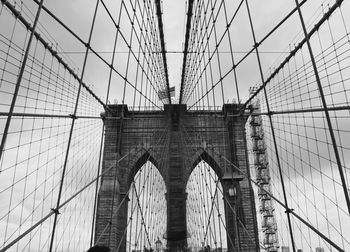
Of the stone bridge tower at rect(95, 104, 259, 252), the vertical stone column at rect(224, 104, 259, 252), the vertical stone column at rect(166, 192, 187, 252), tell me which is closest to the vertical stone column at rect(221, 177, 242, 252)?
the vertical stone column at rect(224, 104, 259, 252)

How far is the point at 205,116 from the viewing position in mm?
15289

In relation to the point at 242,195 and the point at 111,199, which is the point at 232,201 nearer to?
the point at 242,195

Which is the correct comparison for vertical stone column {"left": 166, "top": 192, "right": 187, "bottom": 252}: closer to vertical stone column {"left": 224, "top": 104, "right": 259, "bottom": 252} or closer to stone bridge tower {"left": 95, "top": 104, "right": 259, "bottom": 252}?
stone bridge tower {"left": 95, "top": 104, "right": 259, "bottom": 252}

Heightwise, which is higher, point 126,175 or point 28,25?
point 28,25

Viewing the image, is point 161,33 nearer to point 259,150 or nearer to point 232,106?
point 232,106

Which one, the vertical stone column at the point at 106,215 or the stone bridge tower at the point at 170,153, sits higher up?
the stone bridge tower at the point at 170,153

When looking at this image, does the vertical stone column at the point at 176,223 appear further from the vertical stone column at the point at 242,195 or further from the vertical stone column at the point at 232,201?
the vertical stone column at the point at 242,195

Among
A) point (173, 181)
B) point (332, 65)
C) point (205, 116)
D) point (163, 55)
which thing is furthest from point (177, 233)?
point (332, 65)

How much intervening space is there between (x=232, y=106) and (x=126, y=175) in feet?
20.7

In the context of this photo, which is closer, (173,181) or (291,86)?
(291,86)

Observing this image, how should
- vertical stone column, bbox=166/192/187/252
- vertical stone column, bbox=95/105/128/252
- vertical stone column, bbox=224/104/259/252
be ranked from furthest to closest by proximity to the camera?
1. vertical stone column, bbox=95/105/128/252
2. vertical stone column, bbox=224/104/259/252
3. vertical stone column, bbox=166/192/187/252

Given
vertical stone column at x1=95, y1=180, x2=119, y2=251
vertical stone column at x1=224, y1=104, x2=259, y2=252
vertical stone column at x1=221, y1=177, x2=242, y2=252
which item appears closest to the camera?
vertical stone column at x1=221, y1=177, x2=242, y2=252

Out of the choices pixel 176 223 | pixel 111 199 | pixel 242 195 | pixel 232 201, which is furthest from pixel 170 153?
pixel 232 201

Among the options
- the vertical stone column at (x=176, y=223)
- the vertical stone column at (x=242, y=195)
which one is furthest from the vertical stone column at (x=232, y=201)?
the vertical stone column at (x=176, y=223)
